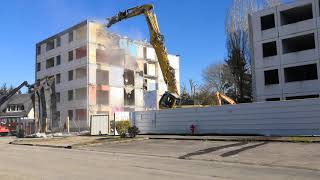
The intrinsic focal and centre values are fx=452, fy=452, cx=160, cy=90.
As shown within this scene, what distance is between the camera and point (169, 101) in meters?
40.2

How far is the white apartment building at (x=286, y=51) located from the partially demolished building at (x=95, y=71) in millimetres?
13555

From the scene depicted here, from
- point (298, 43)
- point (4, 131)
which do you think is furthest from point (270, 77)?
point (4, 131)

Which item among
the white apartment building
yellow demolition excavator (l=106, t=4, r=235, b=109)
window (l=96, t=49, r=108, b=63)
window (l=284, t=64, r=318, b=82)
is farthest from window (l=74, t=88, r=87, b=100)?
window (l=284, t=64, r=318, b=82)

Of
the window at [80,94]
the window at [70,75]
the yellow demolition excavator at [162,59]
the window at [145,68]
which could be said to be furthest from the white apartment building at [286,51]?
the window at [70,75]

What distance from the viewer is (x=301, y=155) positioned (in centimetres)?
1947

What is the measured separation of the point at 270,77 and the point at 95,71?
24.7m

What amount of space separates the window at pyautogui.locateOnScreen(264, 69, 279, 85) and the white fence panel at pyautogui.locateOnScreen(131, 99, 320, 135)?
19405 mm

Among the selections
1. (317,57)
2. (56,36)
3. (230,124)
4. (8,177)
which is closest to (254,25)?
(317,57)

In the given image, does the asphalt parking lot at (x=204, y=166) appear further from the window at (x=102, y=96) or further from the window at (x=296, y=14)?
the window at (x=102, y=96)

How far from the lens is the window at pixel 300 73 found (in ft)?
166

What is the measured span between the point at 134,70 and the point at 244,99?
16.2 metres

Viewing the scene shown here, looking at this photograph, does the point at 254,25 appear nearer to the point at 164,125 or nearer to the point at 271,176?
the point at 164,125

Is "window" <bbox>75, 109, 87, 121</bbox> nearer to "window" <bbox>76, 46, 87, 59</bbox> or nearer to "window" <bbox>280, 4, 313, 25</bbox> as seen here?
"window" <bbox>76, 46, 87, 59</bbox>

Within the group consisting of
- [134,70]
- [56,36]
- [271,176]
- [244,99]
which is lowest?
[271,176]
